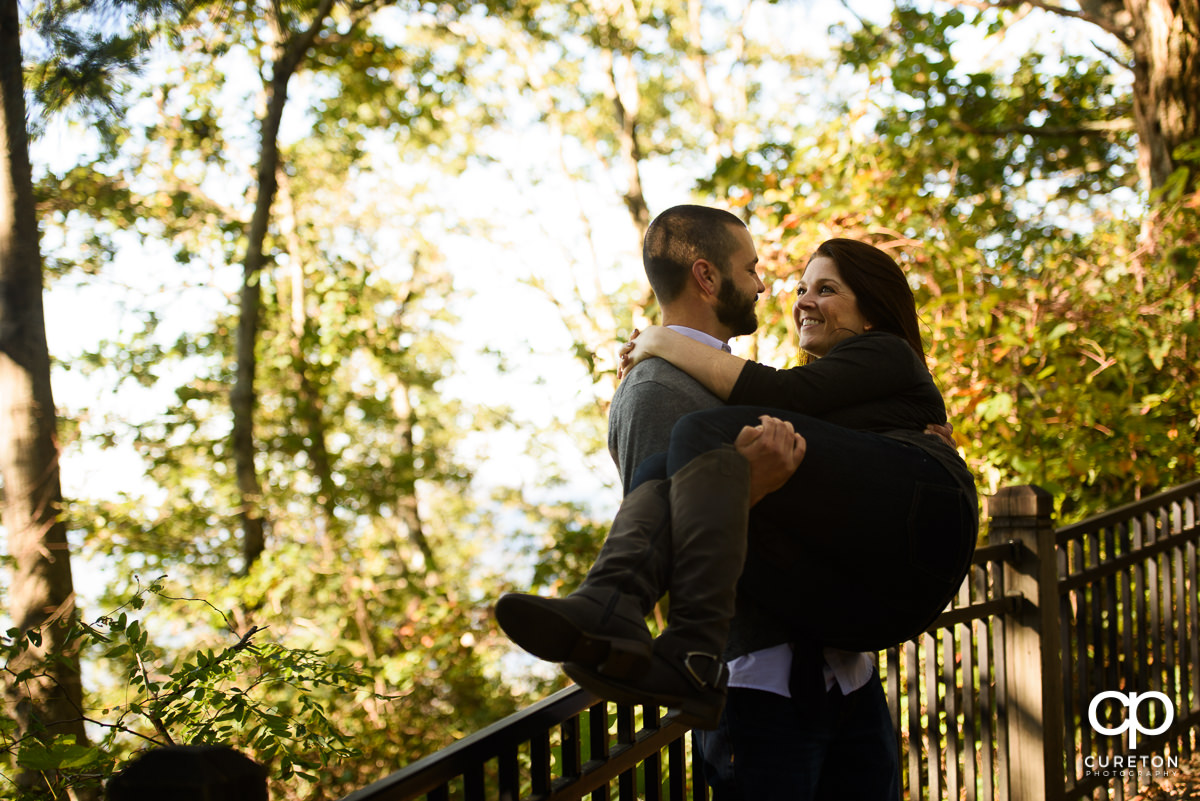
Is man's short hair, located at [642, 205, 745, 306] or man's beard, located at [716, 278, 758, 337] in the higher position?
man's short hair, located at [642, 205, 745, 306]

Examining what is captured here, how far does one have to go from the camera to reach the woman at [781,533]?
139cm

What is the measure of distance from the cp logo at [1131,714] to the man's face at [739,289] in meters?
2.68

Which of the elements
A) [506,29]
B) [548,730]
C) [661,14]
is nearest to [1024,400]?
[548,730]

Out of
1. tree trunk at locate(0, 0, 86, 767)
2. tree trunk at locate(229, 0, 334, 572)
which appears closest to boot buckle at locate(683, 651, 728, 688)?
tree trunk at locate(0, 0, 86, 767)

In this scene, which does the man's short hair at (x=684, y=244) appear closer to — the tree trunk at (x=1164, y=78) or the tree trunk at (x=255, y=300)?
the tree trunk at (x=1164, y=78)

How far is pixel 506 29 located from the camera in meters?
13.8

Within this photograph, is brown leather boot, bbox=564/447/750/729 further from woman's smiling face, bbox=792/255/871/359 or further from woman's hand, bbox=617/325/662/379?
woman's smiling face, bbox=792/255/871/359

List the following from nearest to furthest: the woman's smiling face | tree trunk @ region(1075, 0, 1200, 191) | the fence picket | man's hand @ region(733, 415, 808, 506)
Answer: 1. man's hand @ region(733, 415, 808, 506)
2. the fence picket
3. the woman's smiling face
4. tree trunk @ region(1075, 0, 1200, 191)

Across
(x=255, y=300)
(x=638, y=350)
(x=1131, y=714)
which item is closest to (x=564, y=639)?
(x=638, y=350)

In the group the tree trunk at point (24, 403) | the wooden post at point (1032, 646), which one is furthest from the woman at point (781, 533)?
the tree trunk at point (24, 403)

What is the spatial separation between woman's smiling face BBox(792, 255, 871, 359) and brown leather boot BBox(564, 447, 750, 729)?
Answer: 30.1 inches

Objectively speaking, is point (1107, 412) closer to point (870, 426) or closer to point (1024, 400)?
point (1024, 400)

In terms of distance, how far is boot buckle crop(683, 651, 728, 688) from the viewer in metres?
1.40

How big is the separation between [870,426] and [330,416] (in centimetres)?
758
